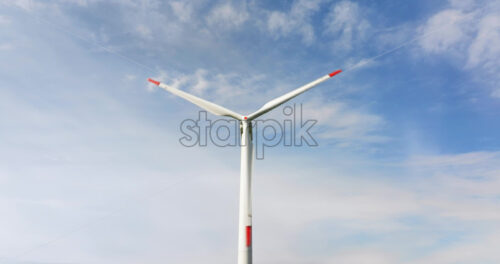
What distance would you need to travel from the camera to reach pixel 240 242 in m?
35.1

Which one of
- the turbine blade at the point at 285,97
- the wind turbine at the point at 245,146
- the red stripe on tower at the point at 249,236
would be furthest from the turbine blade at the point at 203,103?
the red stripe on tower at the point at 249,236

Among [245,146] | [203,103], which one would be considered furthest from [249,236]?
[203,103]

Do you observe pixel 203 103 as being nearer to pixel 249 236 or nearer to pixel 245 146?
pixel 245 146

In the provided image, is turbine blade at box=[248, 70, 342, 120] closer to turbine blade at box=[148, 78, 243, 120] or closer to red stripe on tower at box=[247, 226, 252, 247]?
Answer: turbine blade at box=[148, 78, 243, 120]

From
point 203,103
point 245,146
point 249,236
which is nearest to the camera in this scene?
point 249,236

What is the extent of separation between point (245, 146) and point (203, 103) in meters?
7.67

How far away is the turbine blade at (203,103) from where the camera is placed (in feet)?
132

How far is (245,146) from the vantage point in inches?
1513

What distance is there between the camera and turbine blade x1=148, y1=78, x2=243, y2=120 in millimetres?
40344

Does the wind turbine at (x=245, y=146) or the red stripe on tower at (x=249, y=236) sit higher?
the wind turbine at (x=245, y=146)

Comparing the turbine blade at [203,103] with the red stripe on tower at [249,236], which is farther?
the turbine blade at [203,103]

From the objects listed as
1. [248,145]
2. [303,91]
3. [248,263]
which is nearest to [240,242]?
[248,263]

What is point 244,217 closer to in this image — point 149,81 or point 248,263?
point 248,263

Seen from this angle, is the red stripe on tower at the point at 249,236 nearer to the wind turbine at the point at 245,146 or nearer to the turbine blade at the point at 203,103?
the wind turbine at the point at 245,146
